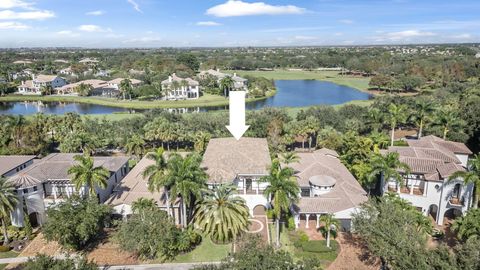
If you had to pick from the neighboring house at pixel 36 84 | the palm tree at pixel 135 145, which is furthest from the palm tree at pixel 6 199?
the neighboring house at pixel 36 84

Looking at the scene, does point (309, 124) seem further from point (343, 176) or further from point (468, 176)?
point (468, 176)

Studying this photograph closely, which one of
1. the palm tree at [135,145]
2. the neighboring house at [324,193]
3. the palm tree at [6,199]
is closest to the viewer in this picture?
the palm tree at [6,199]

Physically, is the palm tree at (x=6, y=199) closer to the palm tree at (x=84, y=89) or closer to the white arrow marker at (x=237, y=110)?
the white arrow marker at (x=237, y=110)

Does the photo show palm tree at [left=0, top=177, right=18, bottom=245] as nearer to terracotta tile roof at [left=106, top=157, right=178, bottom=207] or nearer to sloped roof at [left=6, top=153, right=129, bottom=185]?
sloped roof at [left=6, top=153, right=129, bottom=185]

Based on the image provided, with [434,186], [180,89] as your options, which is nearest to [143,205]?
[434,186]

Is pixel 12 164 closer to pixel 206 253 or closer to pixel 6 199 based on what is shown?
pixel 6 199

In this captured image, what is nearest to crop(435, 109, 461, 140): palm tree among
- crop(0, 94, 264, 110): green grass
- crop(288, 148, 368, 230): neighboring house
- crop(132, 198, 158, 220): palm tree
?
crop(288, 148, 368, 230): neighboring house
